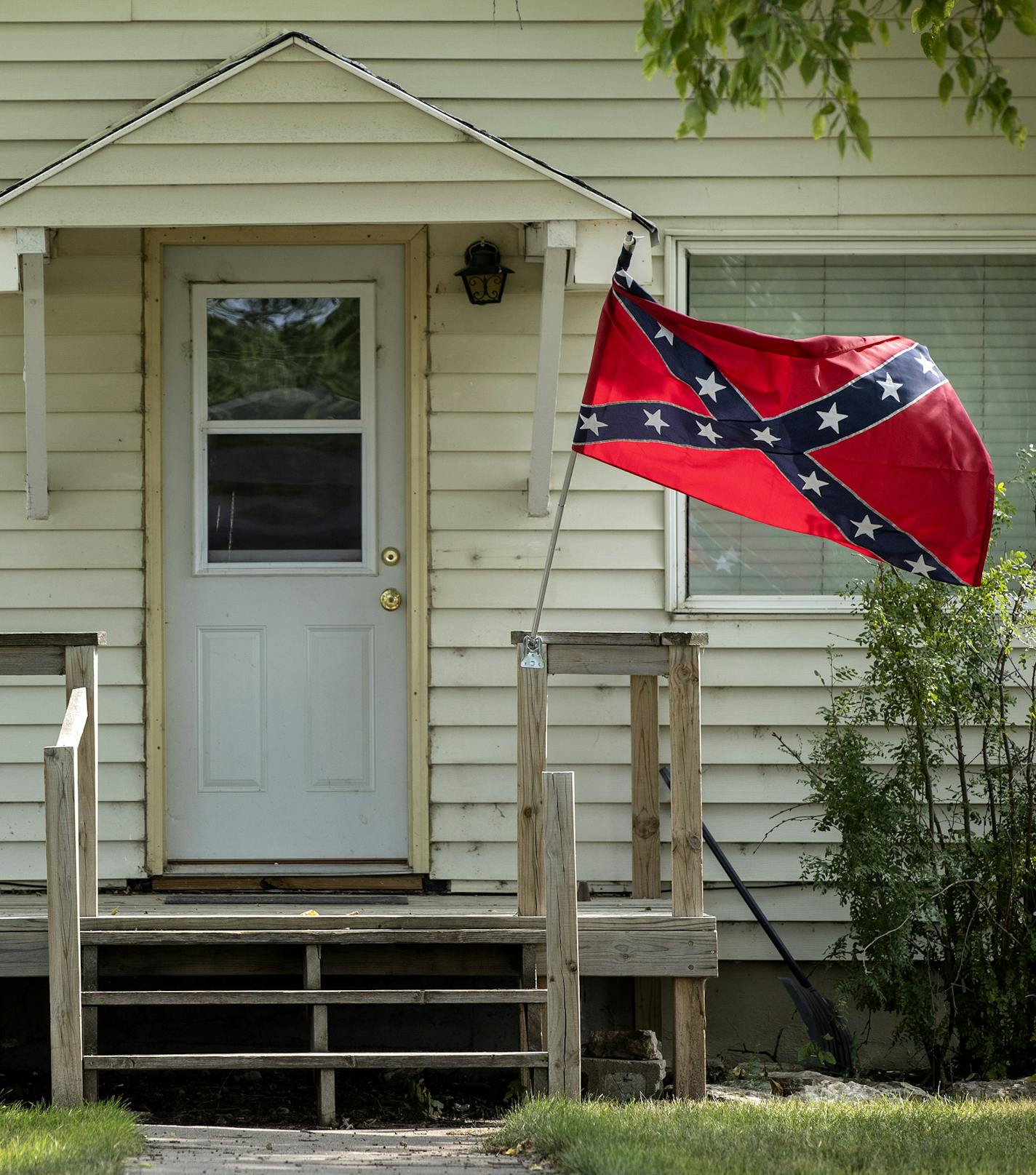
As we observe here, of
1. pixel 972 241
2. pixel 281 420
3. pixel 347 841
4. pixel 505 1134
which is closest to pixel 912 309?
pixel 972 241

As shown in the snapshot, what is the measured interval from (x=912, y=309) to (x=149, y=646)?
341 centimetres

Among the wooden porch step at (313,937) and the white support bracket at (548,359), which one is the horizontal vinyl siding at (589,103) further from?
the wooden porch step at (313,937)

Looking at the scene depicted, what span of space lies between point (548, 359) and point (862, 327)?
142 cm

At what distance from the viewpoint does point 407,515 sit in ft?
17.9

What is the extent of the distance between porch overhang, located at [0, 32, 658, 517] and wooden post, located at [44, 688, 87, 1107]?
1.84 meters

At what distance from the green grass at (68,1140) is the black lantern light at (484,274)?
10.6 feet

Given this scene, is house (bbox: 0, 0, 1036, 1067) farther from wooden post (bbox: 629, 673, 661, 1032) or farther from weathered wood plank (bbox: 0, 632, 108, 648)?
weathered wood plank (bbox: 0, 632, 108, 648)

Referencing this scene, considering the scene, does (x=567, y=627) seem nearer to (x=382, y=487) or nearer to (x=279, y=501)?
(x=382, y=487)

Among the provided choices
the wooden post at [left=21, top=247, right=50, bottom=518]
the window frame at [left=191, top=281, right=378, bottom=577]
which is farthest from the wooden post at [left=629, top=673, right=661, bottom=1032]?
the wooden post at [left=21, top=247, right=50, bottom=518]

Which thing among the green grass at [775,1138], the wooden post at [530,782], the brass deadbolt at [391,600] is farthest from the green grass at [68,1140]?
the brass deadbolt at [391,600]

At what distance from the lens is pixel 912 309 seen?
18.4 feet

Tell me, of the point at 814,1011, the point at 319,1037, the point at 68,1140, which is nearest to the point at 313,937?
the point at 319,1037

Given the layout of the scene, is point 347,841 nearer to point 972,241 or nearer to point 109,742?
point 109,742

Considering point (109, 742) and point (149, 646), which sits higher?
point (149, 646)
